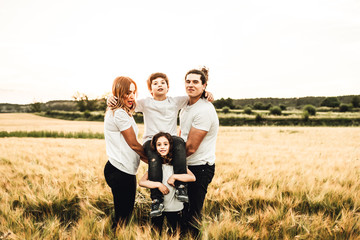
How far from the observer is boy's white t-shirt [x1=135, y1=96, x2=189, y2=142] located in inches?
97.9

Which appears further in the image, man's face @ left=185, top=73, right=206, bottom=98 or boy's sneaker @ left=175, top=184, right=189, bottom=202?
man's face @ left=185, top=73, right=206, bottom=98

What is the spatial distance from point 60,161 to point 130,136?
3.92 meters

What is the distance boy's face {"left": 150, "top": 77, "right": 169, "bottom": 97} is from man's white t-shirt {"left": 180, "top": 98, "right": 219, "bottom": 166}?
35cm

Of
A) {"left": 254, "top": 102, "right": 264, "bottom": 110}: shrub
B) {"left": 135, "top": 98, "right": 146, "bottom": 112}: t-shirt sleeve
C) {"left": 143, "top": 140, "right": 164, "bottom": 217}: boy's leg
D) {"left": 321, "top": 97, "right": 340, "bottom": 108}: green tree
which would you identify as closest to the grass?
{"left": 135, "top": 98, "right": 146, "bottom": 112}: t-shirt sleeve

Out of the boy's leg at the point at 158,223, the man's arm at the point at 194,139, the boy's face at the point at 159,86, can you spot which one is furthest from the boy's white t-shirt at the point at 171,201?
the boy's face at the point at 159,86

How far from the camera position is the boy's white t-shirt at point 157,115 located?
8.16 feet

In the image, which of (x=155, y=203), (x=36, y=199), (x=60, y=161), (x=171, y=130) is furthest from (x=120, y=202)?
(x=60, y=161)

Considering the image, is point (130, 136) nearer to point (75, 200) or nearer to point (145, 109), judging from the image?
point (145, 109)

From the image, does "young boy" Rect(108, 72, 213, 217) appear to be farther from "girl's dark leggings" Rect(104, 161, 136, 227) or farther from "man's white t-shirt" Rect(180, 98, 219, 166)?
"girl's dark leggings" Rect(104, 161, 136, 227)

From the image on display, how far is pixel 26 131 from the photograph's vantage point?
1652 centimetres

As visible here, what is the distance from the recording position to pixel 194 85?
242 centimetres

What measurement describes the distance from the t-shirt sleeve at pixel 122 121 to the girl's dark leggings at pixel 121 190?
0.48 meters

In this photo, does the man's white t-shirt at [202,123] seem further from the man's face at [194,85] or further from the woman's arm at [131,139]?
the woman's arm at [131,139]

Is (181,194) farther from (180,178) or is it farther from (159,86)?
(159,86)
